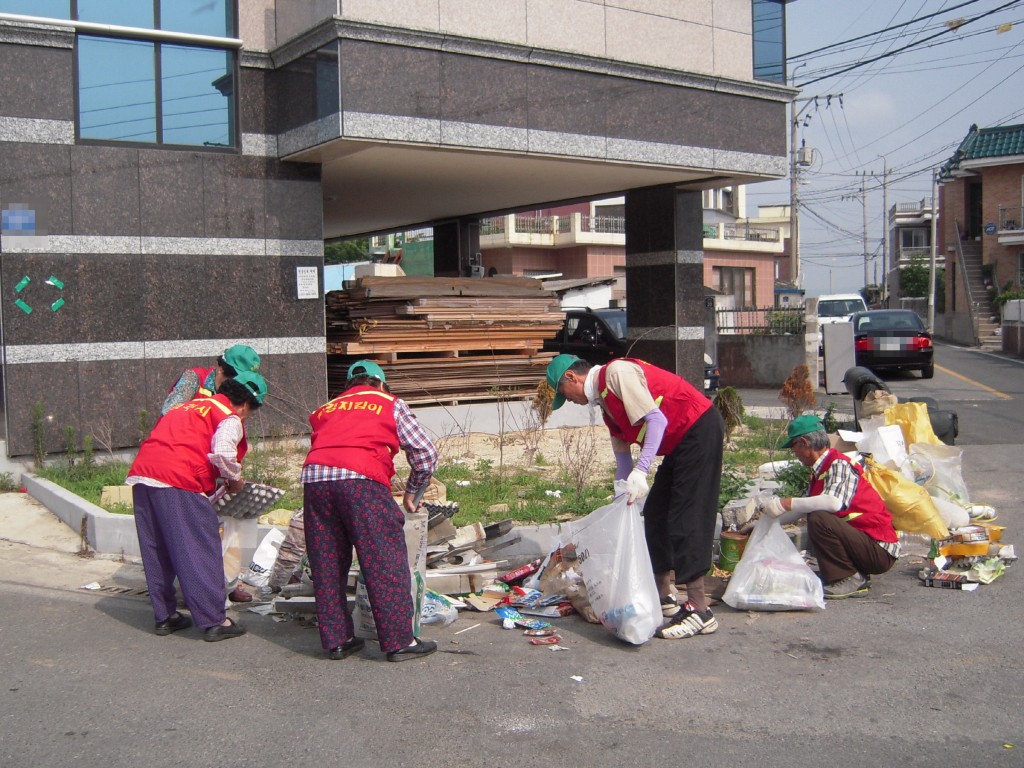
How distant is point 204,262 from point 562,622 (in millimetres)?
6426

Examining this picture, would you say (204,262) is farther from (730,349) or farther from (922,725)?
(730,349)

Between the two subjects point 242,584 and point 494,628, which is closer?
point 494,628

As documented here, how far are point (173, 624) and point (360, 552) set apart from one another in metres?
1.47

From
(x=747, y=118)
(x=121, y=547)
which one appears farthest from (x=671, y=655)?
(x=747, y=118)

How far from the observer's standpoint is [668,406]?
5.70 metres

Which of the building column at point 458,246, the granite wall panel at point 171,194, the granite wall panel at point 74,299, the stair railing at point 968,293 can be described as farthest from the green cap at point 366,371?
the stair railing at point 968,293

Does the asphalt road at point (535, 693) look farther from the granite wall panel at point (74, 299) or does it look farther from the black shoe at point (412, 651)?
the granite wall panel at point (74, 299)

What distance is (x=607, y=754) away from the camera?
407cm

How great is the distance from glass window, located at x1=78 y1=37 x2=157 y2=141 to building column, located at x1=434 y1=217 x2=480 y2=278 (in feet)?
26.4

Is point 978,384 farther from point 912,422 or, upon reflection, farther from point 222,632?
point 222,632

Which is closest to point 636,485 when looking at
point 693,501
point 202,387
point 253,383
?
point 693,501

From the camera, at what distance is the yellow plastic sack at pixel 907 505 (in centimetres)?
670

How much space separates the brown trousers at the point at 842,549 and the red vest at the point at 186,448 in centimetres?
358

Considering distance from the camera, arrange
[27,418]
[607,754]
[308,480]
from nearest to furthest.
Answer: [607,754]
[308,480]
[27,418]
